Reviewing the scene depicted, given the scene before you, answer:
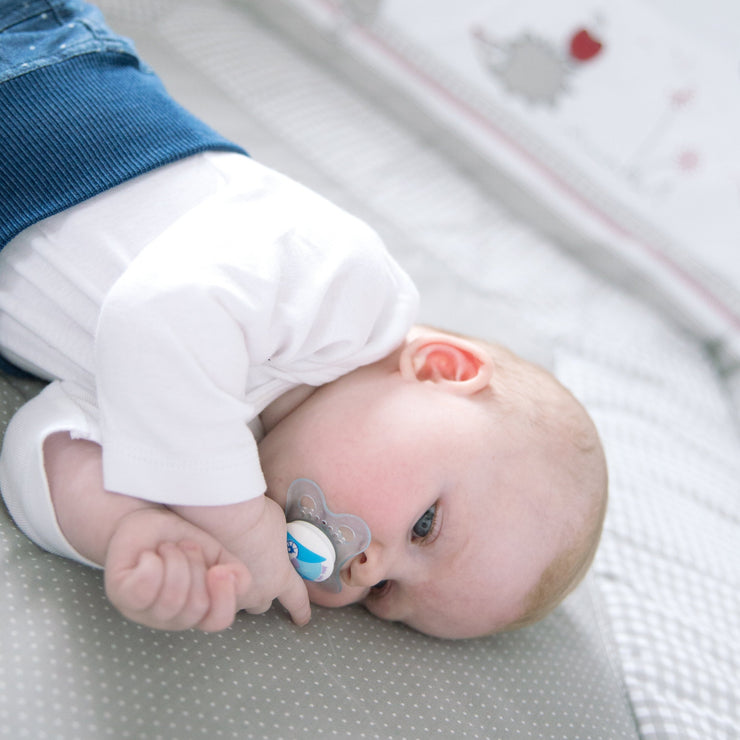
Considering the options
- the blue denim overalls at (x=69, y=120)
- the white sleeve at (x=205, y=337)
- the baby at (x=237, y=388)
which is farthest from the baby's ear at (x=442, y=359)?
the blue denim overalls at (x=69, y=120)

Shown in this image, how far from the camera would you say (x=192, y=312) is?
0.66m

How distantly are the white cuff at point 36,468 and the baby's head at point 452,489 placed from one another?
0.68ft

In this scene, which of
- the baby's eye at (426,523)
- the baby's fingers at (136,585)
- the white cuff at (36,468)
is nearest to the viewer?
the baby's fingers at (136,585)

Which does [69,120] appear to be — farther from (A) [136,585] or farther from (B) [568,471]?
(B) [568,471]

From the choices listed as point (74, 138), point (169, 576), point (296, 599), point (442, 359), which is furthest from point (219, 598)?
point (74, 138)

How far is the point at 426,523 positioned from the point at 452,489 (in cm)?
5

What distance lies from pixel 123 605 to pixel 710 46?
60.7 inches

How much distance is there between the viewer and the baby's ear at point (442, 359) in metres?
0.86

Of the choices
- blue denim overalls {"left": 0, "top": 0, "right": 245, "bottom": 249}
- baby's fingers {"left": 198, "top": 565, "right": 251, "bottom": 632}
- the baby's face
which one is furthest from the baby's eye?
blue denim overalls {"left": 0, "top": 0, "right": 245, "bottom": 249}

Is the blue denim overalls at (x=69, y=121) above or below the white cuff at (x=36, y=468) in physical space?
above

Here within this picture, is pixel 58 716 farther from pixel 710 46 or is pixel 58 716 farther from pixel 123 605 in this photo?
pixel 710 46

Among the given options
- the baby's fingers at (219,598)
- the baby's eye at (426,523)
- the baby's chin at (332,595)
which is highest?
the baby's fingers at (219,598)

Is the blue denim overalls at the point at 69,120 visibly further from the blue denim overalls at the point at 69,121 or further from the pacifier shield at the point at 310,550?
the pacifier shield at the point at 310,550

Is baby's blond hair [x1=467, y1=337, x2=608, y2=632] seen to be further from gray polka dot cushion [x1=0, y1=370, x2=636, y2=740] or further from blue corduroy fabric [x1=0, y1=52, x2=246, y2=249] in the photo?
blue corduroy fabric [x1=0, y1=52, x2=246, y2=249]
